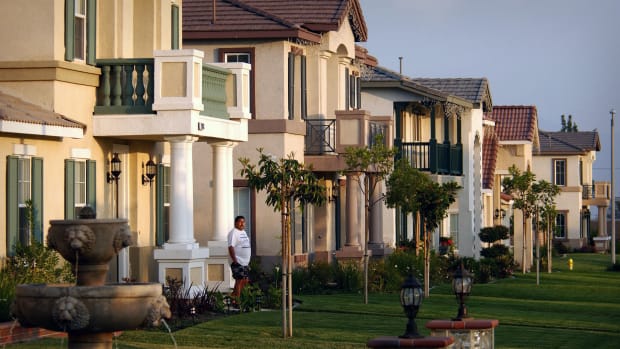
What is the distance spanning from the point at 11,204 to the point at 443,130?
30.2 m

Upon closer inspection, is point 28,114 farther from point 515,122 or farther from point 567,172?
point 567,172

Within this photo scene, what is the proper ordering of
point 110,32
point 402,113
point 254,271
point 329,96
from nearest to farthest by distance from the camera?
point 110,32 → point 254,271 → point 329,96 → point 402,113

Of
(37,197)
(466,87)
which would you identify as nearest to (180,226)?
(37,197)

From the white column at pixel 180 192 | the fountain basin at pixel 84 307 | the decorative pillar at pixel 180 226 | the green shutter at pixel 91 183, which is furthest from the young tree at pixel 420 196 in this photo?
the fountain basin at pixel 84 307

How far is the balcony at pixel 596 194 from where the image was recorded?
299ft

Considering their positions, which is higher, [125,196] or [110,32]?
[110,32]

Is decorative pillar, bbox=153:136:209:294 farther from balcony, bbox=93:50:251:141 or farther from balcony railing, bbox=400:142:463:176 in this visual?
balcony railing, bbox=400:142:463:176

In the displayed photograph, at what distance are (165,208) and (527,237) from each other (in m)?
25.7

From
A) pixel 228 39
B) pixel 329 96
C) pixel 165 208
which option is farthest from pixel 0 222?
pixel 329 96

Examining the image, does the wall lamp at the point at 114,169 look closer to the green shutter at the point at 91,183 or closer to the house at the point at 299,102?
the green shutter at the point at 91,183

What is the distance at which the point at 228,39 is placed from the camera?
3331cm

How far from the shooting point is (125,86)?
24.7 metres

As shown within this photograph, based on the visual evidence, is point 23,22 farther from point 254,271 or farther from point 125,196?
point 254,271

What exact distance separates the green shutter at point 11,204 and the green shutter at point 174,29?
7.21m
